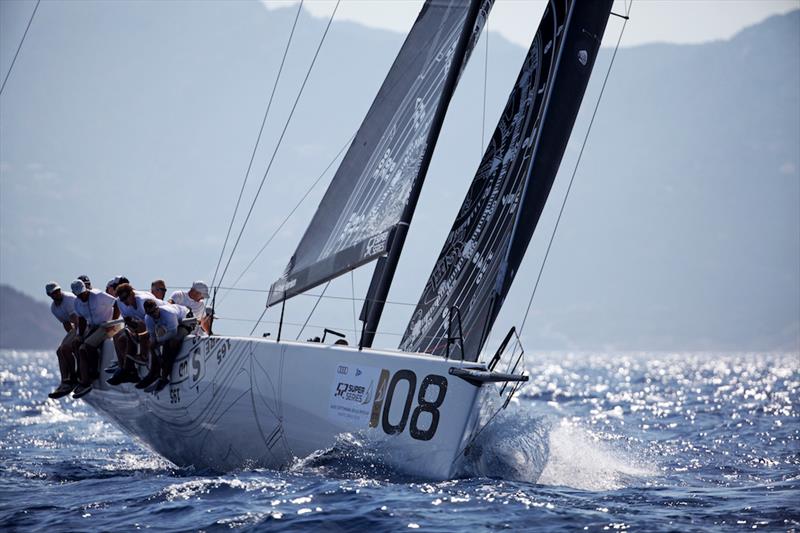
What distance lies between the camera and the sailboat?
699cm

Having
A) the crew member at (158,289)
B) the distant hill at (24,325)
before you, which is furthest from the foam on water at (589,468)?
the distant hill at (24,325)

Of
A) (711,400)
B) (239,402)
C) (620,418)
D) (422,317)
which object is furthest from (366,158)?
(711,400)

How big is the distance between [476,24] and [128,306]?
3.95 m

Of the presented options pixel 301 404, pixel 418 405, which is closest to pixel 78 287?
pixel 301 404

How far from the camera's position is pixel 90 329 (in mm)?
9812

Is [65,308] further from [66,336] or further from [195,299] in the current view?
[195,299]

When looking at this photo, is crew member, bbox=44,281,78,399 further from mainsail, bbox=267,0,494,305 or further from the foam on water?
the foam on water

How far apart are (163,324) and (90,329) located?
1.36m

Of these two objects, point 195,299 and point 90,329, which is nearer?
point 195,299

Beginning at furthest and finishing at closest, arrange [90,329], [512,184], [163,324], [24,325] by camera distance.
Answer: [24,325] → [90,329] → [163,324] → [512,184]

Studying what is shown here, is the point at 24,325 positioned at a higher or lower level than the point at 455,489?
lower

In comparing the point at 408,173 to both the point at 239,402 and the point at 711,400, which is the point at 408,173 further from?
the point at 711,400

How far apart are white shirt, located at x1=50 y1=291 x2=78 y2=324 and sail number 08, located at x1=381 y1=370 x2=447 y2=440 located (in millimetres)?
4130

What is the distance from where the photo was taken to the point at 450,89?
855 centimetres
